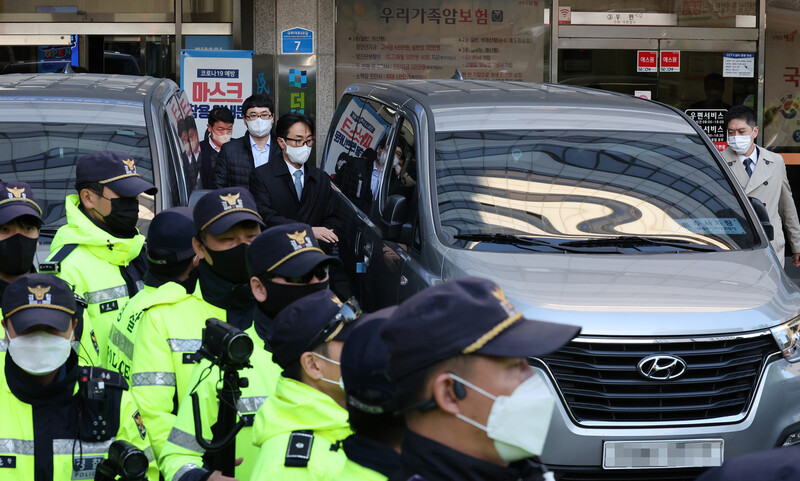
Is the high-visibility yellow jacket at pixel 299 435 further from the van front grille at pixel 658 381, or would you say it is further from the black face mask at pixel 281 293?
the van front grille at pixel 658 381

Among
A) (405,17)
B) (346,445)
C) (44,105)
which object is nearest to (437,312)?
(346,445)

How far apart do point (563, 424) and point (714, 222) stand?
1.74 metres

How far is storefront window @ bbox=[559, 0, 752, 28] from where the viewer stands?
1282cm

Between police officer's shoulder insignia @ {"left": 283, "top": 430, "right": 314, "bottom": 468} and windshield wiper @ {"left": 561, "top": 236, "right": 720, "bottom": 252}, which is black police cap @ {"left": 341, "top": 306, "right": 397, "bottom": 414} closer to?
police officer's shoulder insignia @ {"left": 283, "top": 430, "right": 314, "bottom": 468}

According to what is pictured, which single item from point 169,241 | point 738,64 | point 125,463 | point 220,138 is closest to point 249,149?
point 220,138

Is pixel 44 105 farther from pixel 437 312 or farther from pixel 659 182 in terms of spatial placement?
pixel 437 312

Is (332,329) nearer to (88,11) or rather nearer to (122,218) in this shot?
(122,218)

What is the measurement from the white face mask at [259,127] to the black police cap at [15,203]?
4.41 meters

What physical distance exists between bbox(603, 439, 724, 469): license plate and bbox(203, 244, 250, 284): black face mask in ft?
5.87

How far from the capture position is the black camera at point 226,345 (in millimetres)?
3182

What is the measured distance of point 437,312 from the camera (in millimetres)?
2092

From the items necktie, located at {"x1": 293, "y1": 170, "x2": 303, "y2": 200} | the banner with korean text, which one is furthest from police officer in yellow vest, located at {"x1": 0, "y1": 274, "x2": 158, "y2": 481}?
the banner with korean text

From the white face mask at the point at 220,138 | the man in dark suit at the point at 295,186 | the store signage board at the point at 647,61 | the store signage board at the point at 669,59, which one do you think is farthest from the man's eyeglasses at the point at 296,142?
the store signage board at the point at 669,59

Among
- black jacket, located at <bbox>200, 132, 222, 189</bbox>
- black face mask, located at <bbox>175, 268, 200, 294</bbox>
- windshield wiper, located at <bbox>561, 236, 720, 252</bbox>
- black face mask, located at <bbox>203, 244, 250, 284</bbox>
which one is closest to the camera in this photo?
black face mask, located at <bbox>203, 244, 250, 284</bbox>
